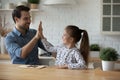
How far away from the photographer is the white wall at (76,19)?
4434 mm

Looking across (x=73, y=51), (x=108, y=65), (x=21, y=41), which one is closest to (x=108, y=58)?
(x=108, y=65)

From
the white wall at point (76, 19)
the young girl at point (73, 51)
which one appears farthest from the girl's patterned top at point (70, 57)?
the white wall at point (76, 19)

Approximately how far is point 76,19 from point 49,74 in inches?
97.2

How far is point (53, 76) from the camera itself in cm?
205

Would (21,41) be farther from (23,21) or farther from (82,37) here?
(82,37)

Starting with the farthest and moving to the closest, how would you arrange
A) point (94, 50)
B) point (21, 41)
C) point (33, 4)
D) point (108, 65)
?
point (33, 4)
point (94, 50)
point (21, 41)
point (108, 65)

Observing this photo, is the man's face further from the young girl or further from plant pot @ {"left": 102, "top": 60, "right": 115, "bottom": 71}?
plant pot @ {"left": 102, "top": 60, "right": 115, "bottom": 71}

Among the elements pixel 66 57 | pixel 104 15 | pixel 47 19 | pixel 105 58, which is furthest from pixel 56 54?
pixel 47 19

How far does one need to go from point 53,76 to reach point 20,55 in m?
0.79

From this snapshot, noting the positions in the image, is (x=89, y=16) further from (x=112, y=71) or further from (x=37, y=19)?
(x=112, y=71)

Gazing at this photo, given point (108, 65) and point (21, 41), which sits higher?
point (21, 41)

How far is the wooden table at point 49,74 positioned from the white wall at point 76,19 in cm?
218

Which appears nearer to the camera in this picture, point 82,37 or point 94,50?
point 82,37

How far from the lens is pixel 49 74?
2.13m
